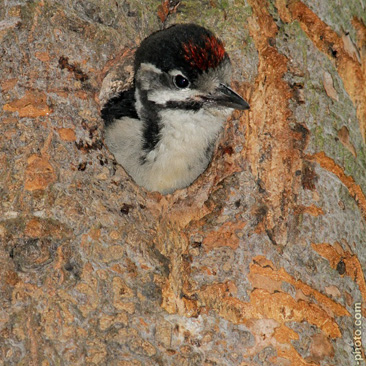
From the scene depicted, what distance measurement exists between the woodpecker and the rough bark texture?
129mm

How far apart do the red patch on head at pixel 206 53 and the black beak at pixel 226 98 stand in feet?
0.51

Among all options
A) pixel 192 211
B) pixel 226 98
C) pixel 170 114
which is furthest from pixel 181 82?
pixel 192 211

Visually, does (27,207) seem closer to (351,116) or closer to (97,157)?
(97,157)

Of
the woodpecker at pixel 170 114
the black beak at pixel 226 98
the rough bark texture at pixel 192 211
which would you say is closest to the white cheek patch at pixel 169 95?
the woodpecker at pixel 170 114

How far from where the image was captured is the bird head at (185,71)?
330 cm

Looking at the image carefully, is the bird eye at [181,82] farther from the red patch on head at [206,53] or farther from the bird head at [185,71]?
the red patch on head at [206,53]

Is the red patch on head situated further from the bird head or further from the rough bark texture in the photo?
the rough bark texture

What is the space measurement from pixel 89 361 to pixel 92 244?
1.81ft

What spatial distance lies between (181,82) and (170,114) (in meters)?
0.20

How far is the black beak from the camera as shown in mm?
3262

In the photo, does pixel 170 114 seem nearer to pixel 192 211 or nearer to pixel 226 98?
pixel 226 98

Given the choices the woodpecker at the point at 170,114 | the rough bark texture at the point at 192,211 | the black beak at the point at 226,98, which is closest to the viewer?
the rough bark texture at the point at 192,211

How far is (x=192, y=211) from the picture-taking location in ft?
11.3

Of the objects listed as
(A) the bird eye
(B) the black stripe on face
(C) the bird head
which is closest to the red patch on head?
(C) the bird head
